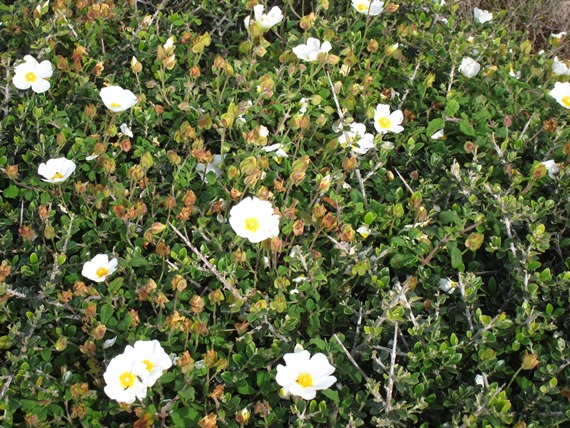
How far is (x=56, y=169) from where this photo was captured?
7.52 ft

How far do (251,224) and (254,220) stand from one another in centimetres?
2

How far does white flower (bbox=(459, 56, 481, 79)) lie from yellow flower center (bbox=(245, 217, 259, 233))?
116 centimetres

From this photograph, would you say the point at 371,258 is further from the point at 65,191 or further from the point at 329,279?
the point at 65,191

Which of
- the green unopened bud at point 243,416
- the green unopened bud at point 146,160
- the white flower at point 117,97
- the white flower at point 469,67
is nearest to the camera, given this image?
the green unopened bud at point 243,416

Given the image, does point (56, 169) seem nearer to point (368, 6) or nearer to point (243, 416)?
point (243, 416)

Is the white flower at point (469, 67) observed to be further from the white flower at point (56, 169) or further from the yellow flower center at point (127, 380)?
the yellow flower center at point (127, 380)

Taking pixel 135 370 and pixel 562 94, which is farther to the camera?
pixel 562 94

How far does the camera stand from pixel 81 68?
267 centimetres

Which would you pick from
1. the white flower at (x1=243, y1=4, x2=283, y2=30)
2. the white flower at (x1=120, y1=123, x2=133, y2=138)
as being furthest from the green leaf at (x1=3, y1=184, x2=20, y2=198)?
the white flower at (x1=243, y1=4, x2=283, y2=30)

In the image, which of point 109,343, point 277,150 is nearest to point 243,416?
point 109,343

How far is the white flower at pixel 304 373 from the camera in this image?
179 cm

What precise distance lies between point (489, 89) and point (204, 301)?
1.47 metres

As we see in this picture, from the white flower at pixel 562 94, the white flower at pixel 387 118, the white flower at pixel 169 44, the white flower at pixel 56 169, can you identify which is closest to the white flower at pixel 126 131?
the white flower at pixel 56 169

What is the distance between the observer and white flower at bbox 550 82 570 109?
255 cm
